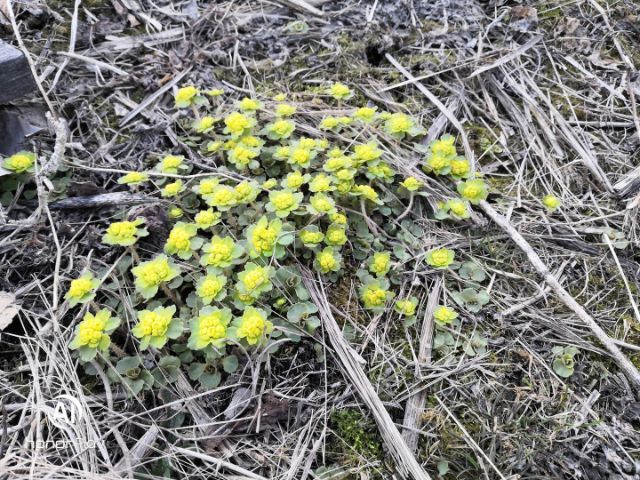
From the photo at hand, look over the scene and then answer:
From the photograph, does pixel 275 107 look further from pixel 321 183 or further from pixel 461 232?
pixel 461 232

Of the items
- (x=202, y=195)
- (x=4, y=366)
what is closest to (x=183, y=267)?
(x=202, y=195)

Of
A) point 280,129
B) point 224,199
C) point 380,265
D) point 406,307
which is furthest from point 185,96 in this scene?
point 406,307

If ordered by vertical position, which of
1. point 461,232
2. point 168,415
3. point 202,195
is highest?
point 202,195

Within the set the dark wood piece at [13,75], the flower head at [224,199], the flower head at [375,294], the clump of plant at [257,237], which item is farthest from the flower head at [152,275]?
the dark wood piece at [13,75]

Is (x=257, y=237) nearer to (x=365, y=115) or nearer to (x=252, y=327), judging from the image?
(x=252, y=327)

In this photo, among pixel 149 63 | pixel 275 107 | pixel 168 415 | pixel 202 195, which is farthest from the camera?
pixel 149 63

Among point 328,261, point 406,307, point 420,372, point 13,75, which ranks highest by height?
point 13,75

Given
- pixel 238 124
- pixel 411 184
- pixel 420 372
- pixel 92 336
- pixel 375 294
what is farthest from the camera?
pixel 238 124

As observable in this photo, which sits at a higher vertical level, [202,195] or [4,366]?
[202,195]
